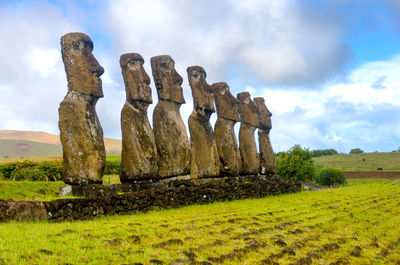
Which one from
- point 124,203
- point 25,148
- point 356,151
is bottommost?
point 124,203

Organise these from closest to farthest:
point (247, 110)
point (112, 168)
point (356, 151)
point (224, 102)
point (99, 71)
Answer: point (99, 71) → point (224, 102) → point (247, 110) → point (112, 168) → point (356, 151)

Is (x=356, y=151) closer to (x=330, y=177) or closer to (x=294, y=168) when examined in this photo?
(x=330, y=177)

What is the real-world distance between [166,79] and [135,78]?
1886 mm

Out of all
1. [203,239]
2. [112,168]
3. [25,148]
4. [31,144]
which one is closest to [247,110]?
[112,168]

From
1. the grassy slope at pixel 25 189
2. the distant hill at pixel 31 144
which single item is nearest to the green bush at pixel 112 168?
the grassy slope at pixel 25 189

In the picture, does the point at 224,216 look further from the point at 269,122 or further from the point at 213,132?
the point at 269,122

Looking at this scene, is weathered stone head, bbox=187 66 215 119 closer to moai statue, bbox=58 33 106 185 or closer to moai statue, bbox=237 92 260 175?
moai statue, bbox=237 92 260 175

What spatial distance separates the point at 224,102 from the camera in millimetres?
19500

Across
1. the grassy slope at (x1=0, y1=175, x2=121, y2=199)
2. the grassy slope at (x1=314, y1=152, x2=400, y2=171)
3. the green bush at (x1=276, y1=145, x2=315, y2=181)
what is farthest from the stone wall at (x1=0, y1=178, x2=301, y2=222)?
the grassy slope at (x1=314, y1=152, x2=400, y2=171)

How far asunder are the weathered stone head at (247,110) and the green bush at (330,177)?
3761 cm

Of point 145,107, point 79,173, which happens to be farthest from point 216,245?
point 145,107

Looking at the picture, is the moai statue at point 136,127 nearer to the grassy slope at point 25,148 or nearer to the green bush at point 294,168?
the green bush at point 294,168

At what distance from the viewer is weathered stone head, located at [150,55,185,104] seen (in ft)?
51.4

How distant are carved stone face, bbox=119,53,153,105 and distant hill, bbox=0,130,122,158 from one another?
4386 inches
